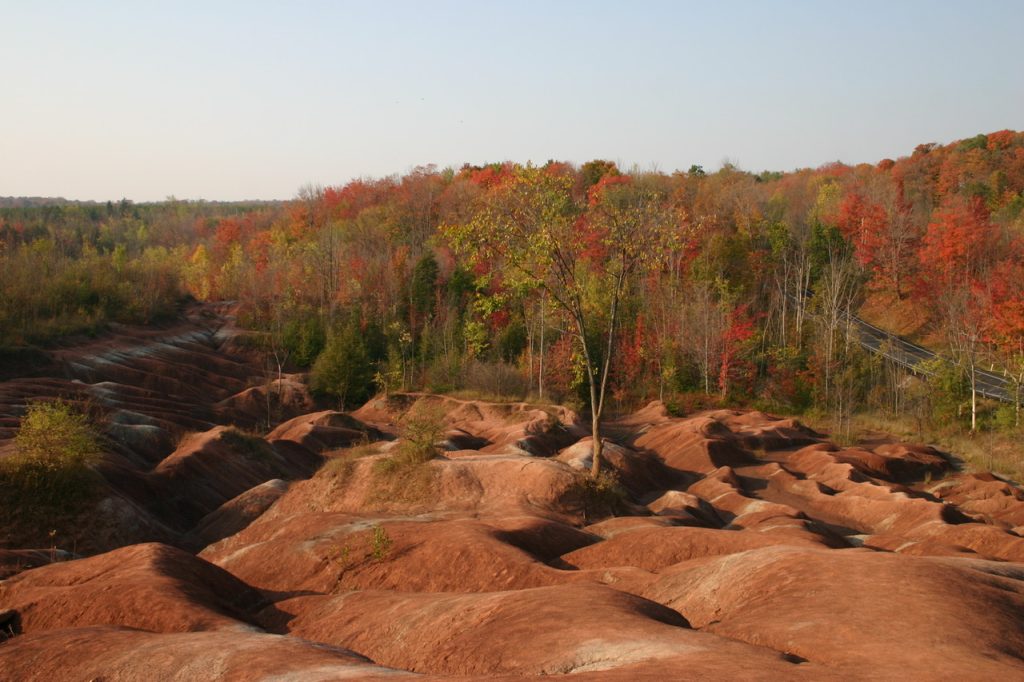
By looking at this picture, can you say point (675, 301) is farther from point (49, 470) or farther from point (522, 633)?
point (522, 633)

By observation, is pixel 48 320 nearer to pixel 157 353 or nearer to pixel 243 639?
pixel 157 353

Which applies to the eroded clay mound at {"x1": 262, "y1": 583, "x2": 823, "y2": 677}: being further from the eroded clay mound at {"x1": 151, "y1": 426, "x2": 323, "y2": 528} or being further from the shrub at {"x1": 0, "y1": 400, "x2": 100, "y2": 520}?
the eroded clay mound at {"x1": 151, "y1": 426, "x2": 323, "y2": 528}

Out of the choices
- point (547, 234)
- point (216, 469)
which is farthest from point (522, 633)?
point (216, 469)

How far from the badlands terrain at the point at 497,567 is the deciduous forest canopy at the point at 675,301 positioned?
1330 centimetres

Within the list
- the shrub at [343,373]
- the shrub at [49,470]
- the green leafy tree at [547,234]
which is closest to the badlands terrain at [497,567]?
the shrub at [49,470]

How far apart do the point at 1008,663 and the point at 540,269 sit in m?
16.1

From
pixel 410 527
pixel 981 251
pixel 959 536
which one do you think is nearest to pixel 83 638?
pixel 410 527

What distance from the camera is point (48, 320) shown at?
58438mm

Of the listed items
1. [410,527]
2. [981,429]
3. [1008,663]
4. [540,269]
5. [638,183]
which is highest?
[638,183]

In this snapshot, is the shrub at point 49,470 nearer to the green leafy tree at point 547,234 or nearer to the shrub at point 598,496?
the green leafy tree at point 547,234

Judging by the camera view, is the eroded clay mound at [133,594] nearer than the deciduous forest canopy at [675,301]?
Yes

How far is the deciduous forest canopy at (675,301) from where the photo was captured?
56.8 meters

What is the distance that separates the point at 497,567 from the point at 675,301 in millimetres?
50237

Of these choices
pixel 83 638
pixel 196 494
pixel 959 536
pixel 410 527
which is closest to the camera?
pixel 83 638
